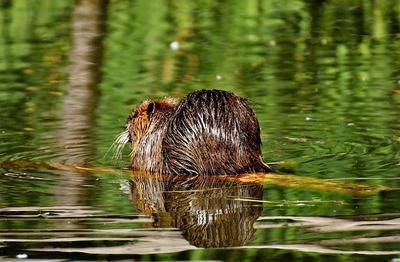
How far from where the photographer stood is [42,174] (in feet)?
22.1

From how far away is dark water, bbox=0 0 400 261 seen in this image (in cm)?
524

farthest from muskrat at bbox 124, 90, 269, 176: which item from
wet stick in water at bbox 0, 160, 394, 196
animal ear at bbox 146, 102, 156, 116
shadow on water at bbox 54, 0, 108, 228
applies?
shadow on water at bbox 54, 0, 108, 228

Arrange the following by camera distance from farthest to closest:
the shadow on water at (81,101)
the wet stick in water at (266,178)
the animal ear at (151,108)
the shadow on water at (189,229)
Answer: the animal ear at (151,108) → the shadow on water at (81,101) → the wet stick in water at (266,178) → the shadow on water at (189,229)

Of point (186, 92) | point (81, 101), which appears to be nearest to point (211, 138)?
point (81, 101)

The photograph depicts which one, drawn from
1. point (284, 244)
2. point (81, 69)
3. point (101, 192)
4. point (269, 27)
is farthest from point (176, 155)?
point (269, 27)

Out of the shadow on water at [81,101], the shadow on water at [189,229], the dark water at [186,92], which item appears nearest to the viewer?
the shadow on water at [189,229]

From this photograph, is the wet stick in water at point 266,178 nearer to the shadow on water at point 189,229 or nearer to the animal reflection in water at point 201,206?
the animal reflection in water at point 201,206

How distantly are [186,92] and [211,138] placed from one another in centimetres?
272

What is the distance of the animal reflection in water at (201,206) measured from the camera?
529 centimetres

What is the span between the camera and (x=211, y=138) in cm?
646

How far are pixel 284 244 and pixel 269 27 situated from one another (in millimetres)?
7297

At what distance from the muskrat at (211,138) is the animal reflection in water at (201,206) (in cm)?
8

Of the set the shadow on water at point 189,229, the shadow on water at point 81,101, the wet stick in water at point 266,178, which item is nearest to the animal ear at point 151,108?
the wet stick in water at point 266,178

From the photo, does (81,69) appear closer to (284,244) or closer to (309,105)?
(309,105)
